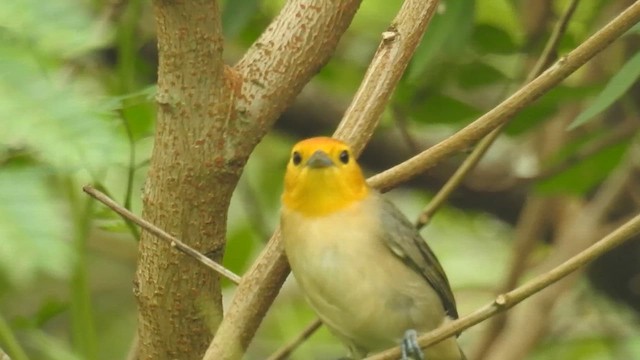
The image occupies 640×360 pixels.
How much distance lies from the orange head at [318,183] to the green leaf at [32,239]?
123cm

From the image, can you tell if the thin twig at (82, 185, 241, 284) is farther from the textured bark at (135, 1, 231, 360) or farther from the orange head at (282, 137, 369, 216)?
the orange head at (282, 137, 369, 216)

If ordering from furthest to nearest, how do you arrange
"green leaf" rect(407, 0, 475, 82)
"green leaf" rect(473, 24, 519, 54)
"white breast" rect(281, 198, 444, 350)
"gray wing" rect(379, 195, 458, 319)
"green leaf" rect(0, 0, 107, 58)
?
"green leaf" rect(473, 24, 519, 54) → "green leaf" rect(407, 0, 475, 82) → "gray wing" rect(379, 195, 458, 319) → "white breast" rect(281, 198, 444, 350) → "green leaf" rect(0, 0, 107, 58)

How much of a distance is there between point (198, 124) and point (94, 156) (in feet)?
2.25

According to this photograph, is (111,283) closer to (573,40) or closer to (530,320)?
(530,320)

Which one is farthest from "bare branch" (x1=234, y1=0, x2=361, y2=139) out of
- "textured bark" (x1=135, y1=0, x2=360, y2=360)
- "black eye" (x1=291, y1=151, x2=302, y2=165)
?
"black eye" (x1=291, y1=151, x2=302, y2=165)

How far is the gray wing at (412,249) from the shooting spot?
2.23 m

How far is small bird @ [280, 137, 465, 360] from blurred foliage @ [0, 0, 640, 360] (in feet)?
0.97

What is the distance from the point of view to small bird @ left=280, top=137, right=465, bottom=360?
2.11 m

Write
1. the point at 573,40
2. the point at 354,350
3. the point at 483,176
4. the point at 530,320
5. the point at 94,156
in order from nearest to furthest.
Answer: the point at 94,156 → the point at 354,350 → the point at 573,40 → the point at 530,320 → the point at 483,176

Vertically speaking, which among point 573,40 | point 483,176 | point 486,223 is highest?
point 573,40

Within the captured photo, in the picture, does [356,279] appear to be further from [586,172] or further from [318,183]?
[586,172]

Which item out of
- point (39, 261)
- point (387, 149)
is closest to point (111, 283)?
point (387, 149)

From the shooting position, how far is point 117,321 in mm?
4059

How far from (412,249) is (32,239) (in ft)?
4.49
